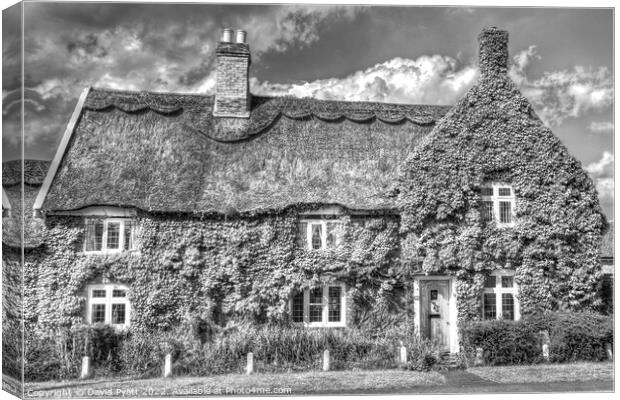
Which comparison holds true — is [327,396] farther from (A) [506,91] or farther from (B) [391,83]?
(A) [506,91]

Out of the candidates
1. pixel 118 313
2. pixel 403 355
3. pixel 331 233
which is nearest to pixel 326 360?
pixel 403 355

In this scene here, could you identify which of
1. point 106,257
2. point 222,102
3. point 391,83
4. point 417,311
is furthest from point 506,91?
point 106,257

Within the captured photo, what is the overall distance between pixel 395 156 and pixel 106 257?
8465mm

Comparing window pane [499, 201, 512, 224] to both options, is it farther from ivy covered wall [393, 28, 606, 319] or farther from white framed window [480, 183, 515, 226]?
ivy covered wall [393, 28, 606, 319]

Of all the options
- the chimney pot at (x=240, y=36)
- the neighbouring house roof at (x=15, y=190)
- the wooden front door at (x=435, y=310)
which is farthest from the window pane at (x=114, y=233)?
the wooden front door at (x=435, y=310)

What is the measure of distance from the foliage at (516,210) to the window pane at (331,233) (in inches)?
72.8

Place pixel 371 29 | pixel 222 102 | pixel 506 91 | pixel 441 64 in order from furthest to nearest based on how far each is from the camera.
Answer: pixel 222 102 → pixel 506 91 → pixel 441 64 → pixel 371 29

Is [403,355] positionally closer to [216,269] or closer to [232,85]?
[216,269]

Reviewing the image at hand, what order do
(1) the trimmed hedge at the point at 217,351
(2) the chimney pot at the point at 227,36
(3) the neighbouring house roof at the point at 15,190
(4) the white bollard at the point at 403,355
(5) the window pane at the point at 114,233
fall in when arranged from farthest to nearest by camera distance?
(2) the chimney pot at the point at 227,36
(5) the window pane at the point at 114,233
(4) the white bollard at the point at 403,355
(1) the trimmed hedge at the point at 217,351
(3) the neighbouring house roof at the point at 15,190

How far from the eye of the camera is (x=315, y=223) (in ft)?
54.9

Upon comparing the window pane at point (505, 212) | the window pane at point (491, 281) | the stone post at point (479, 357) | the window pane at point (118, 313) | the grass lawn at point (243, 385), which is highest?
the window pane at point (505, 212)

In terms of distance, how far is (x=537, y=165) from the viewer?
17.2 metres

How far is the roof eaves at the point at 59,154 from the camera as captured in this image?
15.8 meters

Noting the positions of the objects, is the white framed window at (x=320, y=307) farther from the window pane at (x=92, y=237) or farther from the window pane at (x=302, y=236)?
the window pane at (x=92, y=237)
